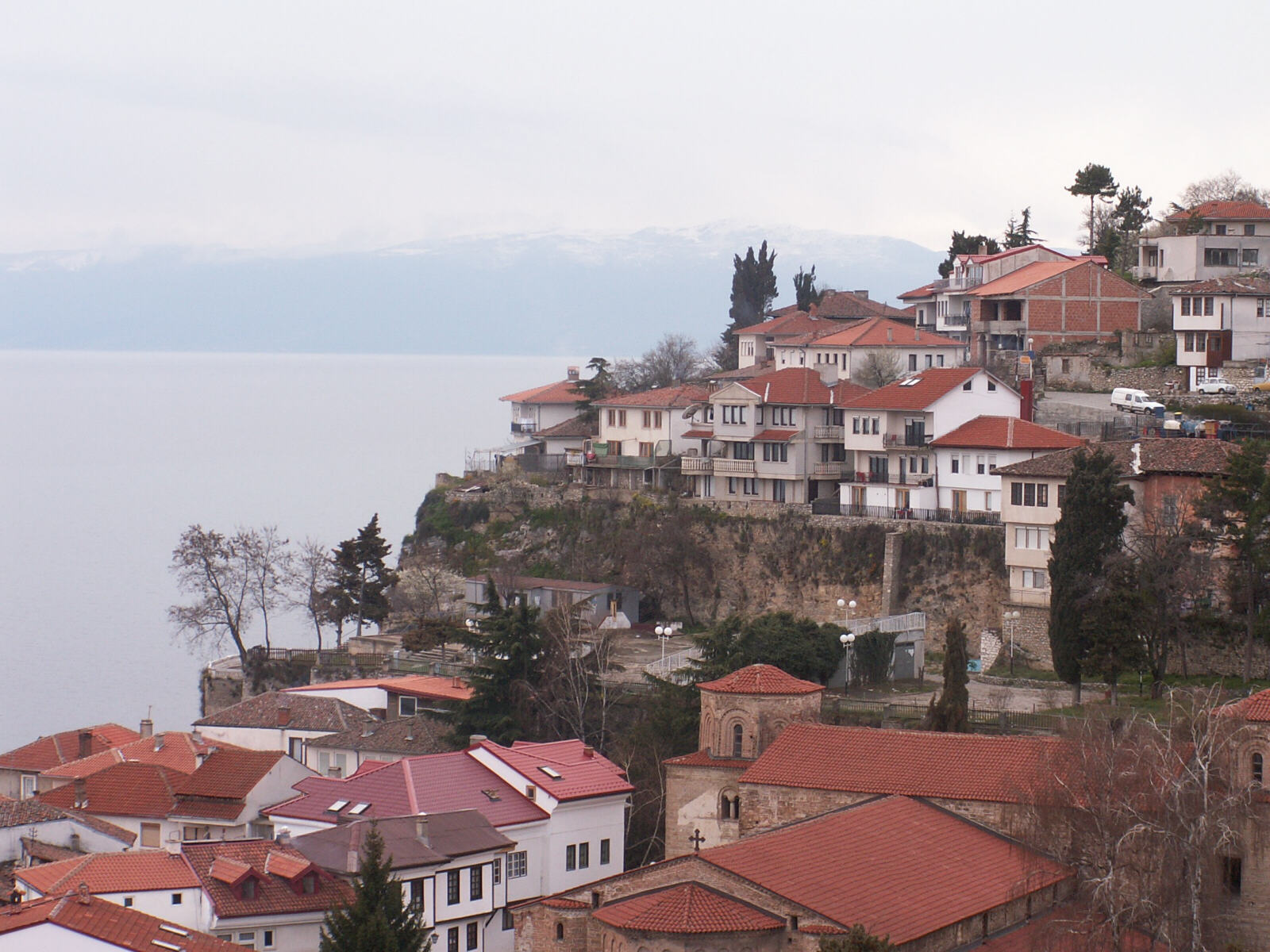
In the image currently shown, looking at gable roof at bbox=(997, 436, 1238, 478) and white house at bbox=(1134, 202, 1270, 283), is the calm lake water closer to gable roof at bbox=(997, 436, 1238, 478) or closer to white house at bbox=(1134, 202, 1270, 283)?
gable roof at bbox=(997, 436, 1238, 478)

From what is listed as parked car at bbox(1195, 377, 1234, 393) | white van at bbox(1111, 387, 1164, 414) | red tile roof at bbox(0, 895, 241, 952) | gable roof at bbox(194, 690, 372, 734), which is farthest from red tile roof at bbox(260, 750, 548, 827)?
parked car at bbox(1195, 377, 1234, 393)

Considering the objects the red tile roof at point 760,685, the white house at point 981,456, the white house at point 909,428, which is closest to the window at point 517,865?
the red tile roof at point 760,685

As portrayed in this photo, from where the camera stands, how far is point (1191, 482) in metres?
45.8

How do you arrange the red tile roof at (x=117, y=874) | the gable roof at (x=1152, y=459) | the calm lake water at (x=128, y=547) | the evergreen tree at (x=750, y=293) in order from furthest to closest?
the evergreen tree at (x=750, y=293) < the calm lake water at (x=128, y=547) < the gable roof at (x=1152, y=459) < the red tile roof at (x=117, y=874)

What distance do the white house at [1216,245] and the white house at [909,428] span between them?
15661 millimetres

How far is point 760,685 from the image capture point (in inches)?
1469

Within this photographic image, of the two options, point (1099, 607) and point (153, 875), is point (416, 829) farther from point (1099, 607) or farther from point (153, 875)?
point (1099, 607)

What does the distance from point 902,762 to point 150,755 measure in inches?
914

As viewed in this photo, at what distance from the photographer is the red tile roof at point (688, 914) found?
91.8 ft

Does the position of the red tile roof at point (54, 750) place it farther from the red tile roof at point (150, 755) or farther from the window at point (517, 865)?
the window at point (517, 865)

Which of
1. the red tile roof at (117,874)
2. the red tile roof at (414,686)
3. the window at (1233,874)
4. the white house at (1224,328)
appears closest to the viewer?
the window at (1233,874)

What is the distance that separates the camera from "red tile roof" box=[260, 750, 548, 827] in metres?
38.8

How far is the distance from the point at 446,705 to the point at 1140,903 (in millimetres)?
26353

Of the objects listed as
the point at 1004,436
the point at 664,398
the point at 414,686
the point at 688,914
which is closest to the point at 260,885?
the point at 688,914
